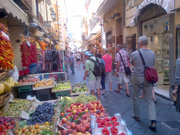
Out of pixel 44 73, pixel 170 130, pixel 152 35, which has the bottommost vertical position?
pixel 170 130

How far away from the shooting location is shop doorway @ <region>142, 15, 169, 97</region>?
6644 millimetres

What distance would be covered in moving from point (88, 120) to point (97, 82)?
8.05ft

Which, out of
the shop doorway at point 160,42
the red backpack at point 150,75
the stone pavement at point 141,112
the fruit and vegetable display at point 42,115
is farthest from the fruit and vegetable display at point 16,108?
the shop doorway at point 160,42

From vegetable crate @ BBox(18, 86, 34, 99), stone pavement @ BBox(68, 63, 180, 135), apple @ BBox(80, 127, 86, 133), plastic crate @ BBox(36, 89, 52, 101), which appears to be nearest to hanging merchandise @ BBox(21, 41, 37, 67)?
vegetable crate @ BBox(18, 86, 34, 99)

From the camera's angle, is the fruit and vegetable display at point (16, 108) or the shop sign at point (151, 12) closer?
the fruit and vegetable display at point (16, 108)

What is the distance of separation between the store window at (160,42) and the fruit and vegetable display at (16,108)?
526cm

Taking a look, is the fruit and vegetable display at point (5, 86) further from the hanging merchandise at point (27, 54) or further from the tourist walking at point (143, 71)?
the tourist walking at point (143, 71)

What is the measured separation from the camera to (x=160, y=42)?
7156 millimetres

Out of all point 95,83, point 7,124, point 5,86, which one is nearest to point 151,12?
point 95,83

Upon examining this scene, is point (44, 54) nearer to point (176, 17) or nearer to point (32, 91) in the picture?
point (32, 91)

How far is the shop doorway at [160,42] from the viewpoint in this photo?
6644mm

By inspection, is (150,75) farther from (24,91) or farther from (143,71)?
(24,91)

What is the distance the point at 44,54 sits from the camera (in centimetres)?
595

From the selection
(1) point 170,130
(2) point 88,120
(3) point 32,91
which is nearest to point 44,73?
(3) point 32,91
